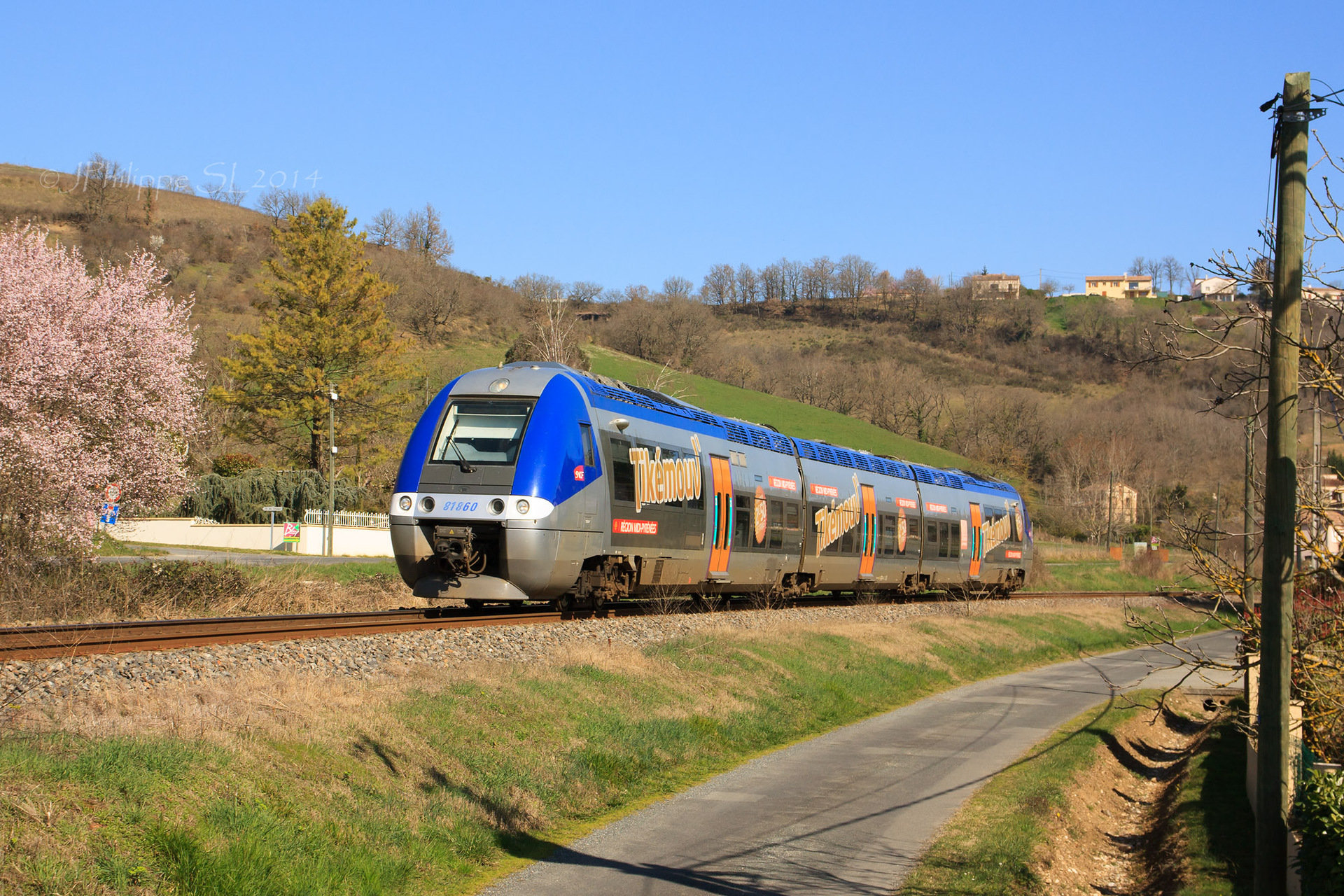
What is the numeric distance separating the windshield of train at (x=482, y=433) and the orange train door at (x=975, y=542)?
2321cm

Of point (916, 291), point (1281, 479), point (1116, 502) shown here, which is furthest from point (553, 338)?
point (916, 291)

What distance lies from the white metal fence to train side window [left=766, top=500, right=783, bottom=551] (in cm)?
2407

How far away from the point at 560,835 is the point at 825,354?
15329cm

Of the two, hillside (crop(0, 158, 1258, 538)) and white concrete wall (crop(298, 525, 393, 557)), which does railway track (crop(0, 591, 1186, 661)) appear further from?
hillside (crop(0, 158, 1258, 538))

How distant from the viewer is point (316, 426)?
54.7 metres

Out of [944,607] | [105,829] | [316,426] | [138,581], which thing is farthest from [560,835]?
[316,426]

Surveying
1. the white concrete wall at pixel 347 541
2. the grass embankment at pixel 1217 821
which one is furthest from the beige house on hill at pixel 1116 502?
the grass embankment at pixel 1217 821

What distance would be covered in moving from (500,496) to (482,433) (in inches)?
53.3

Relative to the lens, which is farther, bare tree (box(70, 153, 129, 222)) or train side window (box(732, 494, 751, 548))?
bare tree (box(70, 153, 129, 222))

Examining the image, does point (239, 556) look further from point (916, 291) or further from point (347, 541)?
point (916, 291)

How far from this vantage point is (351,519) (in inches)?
1775

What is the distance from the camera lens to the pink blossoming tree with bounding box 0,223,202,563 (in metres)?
18.8

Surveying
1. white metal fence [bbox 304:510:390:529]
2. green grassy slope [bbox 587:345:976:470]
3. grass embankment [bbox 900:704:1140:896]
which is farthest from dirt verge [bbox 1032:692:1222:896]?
green grassy slope [bbox 587:345:976:470]

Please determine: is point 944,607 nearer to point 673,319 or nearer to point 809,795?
point 809,795
